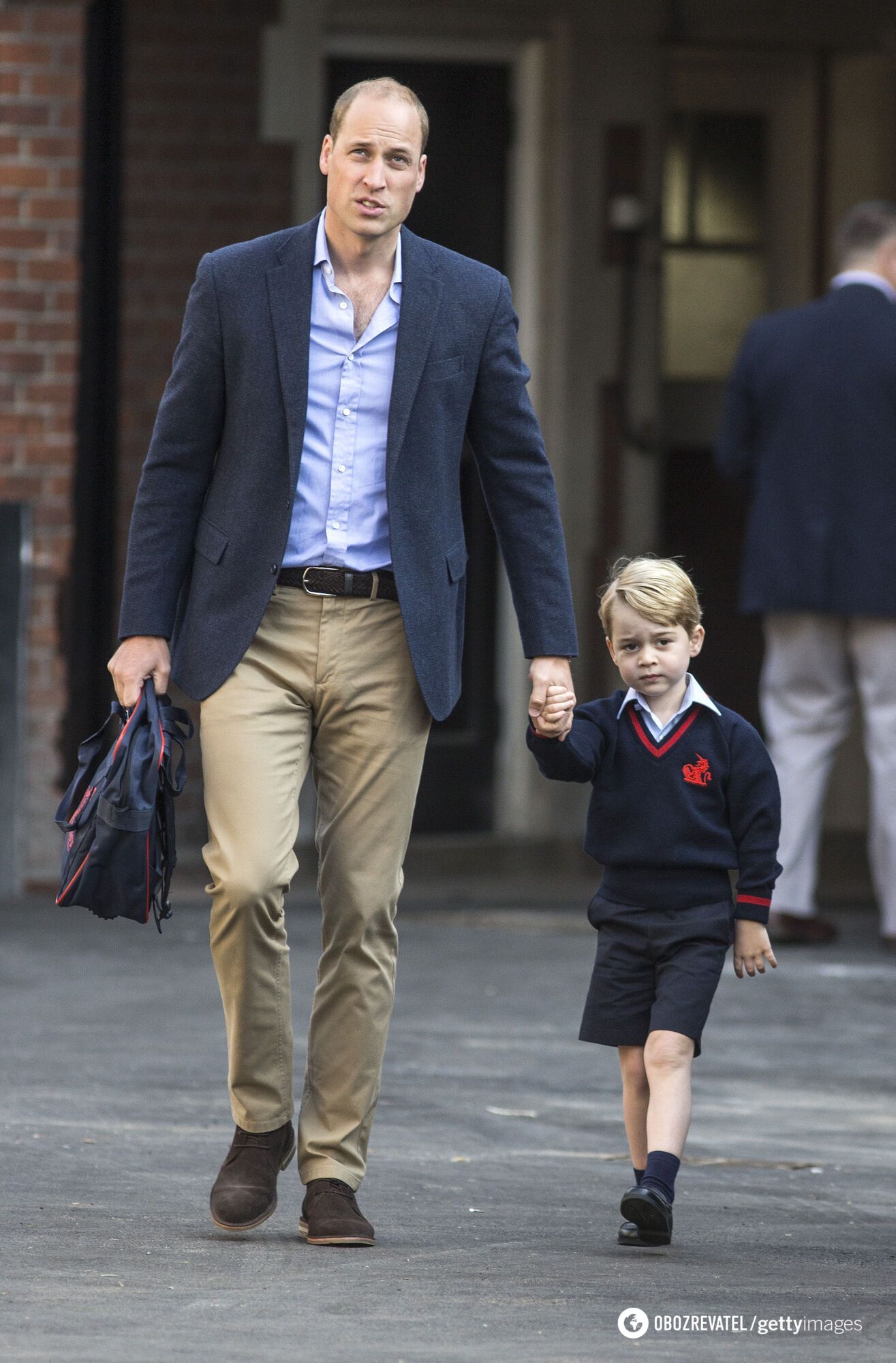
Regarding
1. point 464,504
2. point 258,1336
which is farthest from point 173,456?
point 464,504

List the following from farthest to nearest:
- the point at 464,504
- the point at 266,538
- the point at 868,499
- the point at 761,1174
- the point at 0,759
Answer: the point at 464,504
the point at 0,759
the point at 868,499
the point at 761,1174
the point at 266,538

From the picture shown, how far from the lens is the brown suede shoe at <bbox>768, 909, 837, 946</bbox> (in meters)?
7.94

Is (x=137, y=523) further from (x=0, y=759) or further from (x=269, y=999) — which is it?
(x=0, y=759)

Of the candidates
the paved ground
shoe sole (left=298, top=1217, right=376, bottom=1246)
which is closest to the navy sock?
the paved ground

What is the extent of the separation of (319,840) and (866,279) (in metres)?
4.01

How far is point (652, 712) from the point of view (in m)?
4.51

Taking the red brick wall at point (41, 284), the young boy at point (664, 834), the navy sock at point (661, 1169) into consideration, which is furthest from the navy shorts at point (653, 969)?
the red brick wall at point (41, 284)

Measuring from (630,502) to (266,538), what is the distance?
5742 millimetres

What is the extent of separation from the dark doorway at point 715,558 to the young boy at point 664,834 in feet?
19.1

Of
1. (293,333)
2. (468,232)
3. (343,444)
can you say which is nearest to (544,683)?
(343,444)

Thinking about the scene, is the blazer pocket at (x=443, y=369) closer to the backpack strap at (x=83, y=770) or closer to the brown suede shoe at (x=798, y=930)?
the backpack strap at (x=83, y=770)

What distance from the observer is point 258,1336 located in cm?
368

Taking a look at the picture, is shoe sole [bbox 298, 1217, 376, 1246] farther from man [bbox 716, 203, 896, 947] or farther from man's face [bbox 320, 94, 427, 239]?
man [bbox 716, 203, 896, 947]

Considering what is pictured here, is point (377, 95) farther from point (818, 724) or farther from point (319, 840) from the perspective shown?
point (818, 724)
